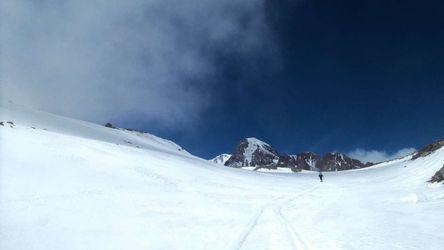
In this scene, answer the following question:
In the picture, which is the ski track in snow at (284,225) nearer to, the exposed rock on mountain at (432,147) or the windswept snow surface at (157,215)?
the windswept snow surface at (157,215)

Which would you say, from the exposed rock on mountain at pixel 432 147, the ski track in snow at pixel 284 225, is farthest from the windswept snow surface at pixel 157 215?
the exposed rock on mountain at pixel 432 147

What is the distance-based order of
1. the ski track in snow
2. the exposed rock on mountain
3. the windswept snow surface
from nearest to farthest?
1. the ski track in snow
2. the windswept snow surface
3. the exposed rock on mountain

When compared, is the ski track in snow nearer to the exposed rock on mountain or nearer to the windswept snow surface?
the windswept snow surface

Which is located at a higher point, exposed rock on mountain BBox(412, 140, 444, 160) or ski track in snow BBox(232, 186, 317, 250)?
exposed rock on mountain BBox(412, 140, 444, 160)

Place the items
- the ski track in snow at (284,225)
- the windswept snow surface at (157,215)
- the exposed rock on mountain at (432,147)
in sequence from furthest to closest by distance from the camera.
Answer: the exposed rock on mountain at (432,147), the windswept snow surface at (157,215), the ski track in snow at (284,225)

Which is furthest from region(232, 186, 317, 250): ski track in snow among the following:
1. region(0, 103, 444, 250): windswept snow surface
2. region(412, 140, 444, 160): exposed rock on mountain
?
region(412, 140, 444, 160): exposed rock on mountain

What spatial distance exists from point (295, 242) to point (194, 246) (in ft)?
8.66

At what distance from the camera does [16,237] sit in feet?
33.3

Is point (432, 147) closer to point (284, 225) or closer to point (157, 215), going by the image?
point (284, 225)

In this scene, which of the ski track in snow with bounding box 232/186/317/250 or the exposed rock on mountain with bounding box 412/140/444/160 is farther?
the exposed rock on mountain with bounding box 412/140/444/160

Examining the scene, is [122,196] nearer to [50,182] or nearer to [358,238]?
[50,182]

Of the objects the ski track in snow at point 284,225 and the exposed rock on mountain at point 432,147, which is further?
the exposed rock on mountain at point 432,147

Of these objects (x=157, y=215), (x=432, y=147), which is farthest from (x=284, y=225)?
(x=432, y=147)

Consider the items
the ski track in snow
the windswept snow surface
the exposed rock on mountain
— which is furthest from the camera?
the exposed rock on mountain
